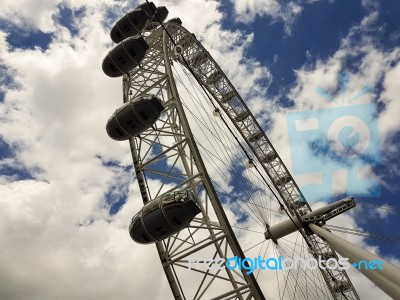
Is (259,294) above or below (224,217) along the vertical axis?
below

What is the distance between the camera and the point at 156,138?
16.8m

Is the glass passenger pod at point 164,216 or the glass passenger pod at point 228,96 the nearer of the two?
the glass passenger pod at point 164,216

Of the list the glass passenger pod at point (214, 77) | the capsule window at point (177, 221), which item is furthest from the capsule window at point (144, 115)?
the glass passenger pod at point (214, 77)

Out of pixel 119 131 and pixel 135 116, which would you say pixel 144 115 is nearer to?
pixel 135 116

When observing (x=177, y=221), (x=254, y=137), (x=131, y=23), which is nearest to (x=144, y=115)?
(x=177, y=221)

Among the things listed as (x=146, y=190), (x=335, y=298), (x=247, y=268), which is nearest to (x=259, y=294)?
(x=247, y=268)

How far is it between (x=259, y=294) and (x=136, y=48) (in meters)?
13.5

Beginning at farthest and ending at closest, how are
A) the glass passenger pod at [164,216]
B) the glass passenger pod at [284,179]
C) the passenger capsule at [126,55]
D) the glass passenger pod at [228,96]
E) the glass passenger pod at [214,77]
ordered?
the glass passenger pod at [284,179] → the glass passenger pod at [228,96] → the glass passenger pod at [214,77] → the passenger capsule at [126,55] → the glass passenger pod at [164,216]

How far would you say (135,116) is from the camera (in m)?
14.5

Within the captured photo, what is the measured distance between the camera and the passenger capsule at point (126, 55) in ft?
56.2

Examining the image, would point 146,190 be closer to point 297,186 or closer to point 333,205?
point 333,205

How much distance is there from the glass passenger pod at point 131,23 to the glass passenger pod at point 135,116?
8.87 m

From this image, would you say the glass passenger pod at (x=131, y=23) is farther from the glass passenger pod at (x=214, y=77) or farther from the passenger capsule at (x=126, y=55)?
the glass passenger pod at (x=214, y=77)

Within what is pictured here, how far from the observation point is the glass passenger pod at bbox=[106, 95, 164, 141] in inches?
568
